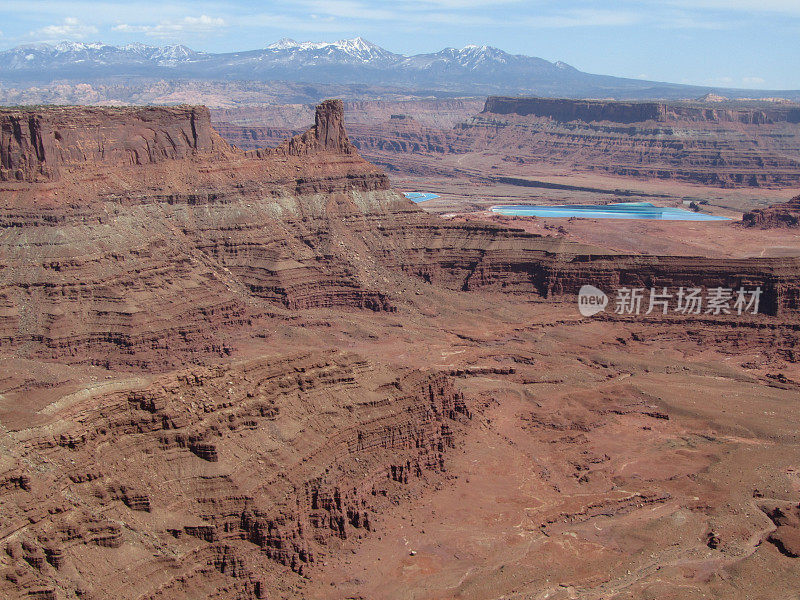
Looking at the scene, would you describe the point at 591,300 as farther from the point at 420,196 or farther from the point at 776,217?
the point at 420,196

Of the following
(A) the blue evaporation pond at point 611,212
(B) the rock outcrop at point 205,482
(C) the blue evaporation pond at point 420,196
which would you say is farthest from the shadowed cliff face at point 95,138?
(C) the blue evaporation pond at point 420,196

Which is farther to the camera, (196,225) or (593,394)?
(196,225)

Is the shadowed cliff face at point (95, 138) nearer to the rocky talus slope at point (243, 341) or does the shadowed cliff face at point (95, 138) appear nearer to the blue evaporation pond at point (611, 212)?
the rocky talus slope at point (243, 341)

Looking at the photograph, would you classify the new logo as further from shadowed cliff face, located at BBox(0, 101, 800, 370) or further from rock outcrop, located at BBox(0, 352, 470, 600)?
rock outcrop, located at BBox(0, 352, 470, 600)

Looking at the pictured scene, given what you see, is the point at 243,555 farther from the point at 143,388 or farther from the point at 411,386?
the point at 411,386

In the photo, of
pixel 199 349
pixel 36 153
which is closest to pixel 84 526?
pixel 199 349

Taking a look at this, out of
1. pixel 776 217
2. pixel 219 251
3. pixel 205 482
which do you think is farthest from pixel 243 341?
pixel 776 217

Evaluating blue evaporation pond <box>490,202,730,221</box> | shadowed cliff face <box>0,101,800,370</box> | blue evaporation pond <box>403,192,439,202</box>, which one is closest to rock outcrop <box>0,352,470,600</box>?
shadowed cliff face <box>0,101,800,370</box>
